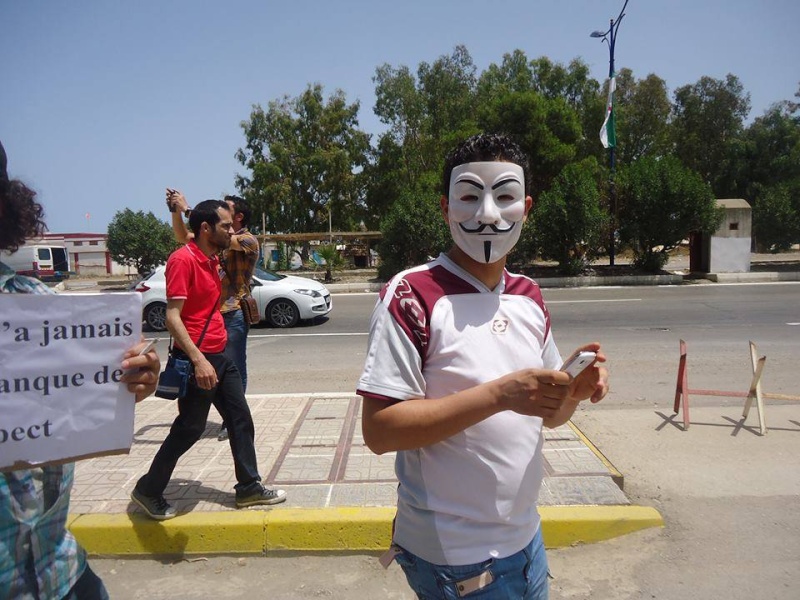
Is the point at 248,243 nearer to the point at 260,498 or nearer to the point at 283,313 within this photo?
the point at 260,498

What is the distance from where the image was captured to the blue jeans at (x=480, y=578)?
158 cm

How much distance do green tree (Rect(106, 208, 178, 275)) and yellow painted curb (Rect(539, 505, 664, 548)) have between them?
86.5 feet

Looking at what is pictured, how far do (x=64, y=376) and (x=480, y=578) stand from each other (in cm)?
125

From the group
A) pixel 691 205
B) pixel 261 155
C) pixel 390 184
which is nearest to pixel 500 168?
pixel 691 205

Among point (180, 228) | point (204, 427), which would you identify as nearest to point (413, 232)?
point (180, 228)

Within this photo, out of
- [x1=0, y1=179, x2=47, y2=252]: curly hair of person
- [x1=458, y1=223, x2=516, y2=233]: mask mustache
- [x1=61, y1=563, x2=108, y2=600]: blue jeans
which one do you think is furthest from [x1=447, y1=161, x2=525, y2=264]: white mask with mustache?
[x1=61, y1=563, x2=108, y2=600]: blue jeans

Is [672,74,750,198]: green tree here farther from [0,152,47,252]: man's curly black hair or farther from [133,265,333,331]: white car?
[0,152,47,252]: man's curly black hair

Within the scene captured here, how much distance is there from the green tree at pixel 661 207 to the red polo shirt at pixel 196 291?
18.5m

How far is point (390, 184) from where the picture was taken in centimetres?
3450

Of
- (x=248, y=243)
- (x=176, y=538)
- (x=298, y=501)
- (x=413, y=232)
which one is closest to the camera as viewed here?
(x=176, y=538)

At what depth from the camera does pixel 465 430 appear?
157 cm

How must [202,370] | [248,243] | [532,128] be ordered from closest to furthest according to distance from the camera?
[202,370] → [248,243] → [532,128]

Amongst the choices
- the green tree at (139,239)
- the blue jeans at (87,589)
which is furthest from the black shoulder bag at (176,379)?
the green tree at (139,239)

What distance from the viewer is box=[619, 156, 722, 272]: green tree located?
19.1 meters
